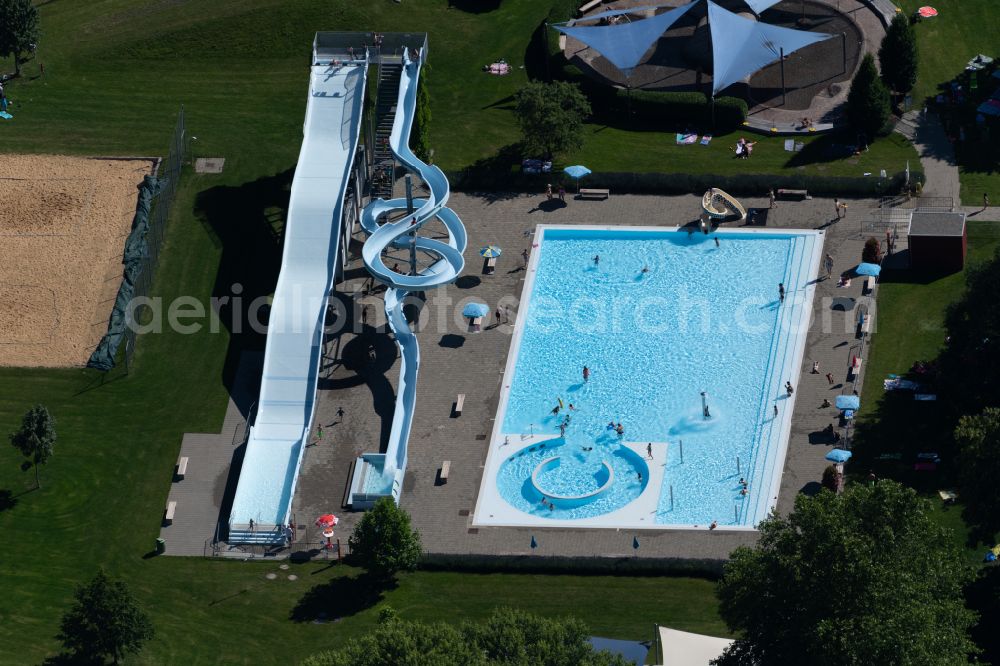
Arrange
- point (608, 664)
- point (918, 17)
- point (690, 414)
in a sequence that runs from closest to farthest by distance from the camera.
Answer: point (608, 664) < point (690, 414) < point (918, 17)

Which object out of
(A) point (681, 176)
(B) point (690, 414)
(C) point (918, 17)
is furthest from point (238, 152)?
(C) point (918, 17)

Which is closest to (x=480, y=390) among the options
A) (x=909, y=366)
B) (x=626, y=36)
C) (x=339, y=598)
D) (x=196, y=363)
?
(x=196, y=363)

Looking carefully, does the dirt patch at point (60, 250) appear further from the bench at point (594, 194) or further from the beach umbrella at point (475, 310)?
the bench at point (594, 194)

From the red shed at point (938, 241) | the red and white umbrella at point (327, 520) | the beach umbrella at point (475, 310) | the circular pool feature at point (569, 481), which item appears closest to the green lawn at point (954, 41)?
the red shed at point (938, 241)

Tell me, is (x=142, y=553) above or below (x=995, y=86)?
below

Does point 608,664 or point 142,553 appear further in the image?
point 142,553

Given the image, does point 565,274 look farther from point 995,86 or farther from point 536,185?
point 995,86
